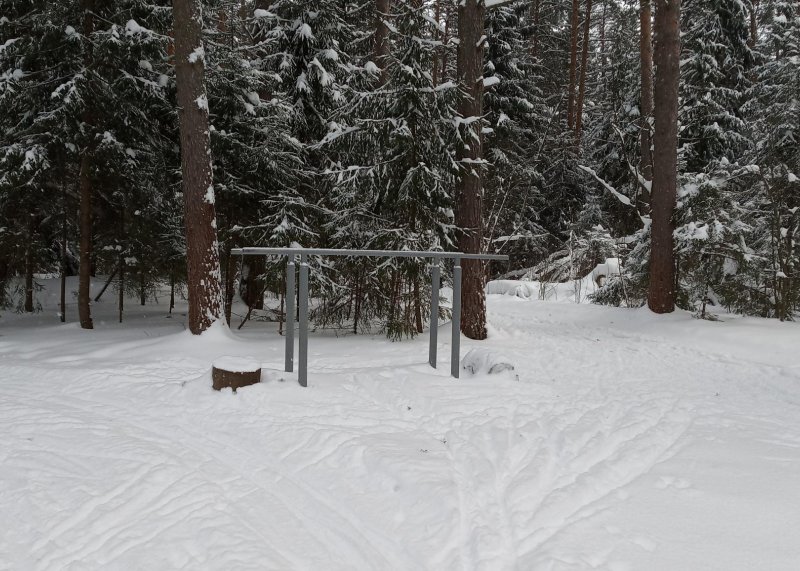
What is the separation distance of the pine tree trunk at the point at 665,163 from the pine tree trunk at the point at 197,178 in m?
7.72

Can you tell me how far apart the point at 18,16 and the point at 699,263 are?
12978 millimetres

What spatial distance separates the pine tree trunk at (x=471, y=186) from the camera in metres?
8.45

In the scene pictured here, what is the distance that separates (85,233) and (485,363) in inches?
301

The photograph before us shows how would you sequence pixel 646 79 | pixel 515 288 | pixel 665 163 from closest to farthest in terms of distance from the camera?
pixel 665 163 < pixel 646 79 < pixel 515 288

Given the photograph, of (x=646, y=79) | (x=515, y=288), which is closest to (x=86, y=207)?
(x=515, y=288)

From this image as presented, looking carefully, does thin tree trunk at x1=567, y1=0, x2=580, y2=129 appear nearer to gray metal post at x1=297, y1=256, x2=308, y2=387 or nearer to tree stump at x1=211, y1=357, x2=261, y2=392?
gray metal post at x1=297, y1=256, x2=308, y2=387

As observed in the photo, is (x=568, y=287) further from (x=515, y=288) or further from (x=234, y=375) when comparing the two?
(x=234, y=375)

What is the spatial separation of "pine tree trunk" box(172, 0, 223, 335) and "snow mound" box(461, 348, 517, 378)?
162 inches

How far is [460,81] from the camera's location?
8.54m

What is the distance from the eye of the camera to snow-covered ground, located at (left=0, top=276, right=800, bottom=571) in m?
2.71

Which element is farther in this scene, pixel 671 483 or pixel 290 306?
pixel 290 306

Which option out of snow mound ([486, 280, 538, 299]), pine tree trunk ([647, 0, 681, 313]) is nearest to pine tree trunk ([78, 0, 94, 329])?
pine tree trunk ([647, 0, 681, 313])

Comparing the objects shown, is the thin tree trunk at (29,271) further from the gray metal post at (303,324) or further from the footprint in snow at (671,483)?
the footprint in snow at (671,483)

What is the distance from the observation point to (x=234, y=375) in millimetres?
5238
